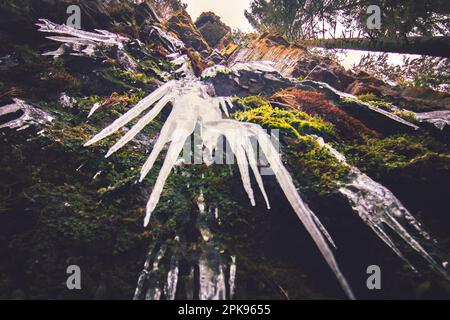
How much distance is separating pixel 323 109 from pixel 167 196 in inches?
187

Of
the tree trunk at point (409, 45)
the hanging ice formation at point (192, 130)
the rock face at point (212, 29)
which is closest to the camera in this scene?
the hanging ice formation at point (192, 130)

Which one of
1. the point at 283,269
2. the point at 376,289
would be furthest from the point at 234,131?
the point at 376,289

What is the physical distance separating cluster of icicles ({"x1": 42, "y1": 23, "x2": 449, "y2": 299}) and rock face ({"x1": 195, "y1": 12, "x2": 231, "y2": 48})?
12400mm

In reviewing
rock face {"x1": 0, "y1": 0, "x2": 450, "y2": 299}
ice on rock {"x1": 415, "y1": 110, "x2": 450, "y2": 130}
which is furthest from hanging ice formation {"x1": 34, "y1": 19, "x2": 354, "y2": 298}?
ice on rock {"x1": 415, "y1": 110, "x2": 450, "y2": 130}

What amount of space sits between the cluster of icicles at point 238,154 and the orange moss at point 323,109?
3.19 feet

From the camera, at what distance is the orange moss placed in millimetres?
6305

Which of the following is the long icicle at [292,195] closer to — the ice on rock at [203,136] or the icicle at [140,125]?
the ice on rock at [203,136]

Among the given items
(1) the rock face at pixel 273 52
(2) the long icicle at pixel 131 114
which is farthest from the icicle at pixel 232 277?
(1) the rock face at pixel 273 52

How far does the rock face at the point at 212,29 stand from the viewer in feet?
61.3

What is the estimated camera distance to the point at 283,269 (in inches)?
149

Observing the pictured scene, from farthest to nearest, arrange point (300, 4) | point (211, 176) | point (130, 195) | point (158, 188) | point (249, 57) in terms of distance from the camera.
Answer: point (249, 57) < point (300, 4) < point (211, 176) < point (130, 195) < point (158, 188)

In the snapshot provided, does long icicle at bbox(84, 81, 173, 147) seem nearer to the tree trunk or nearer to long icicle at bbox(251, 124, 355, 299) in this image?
long icicle at bbox(251, 124, 355, 299)

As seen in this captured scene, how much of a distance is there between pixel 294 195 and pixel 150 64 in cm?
648
